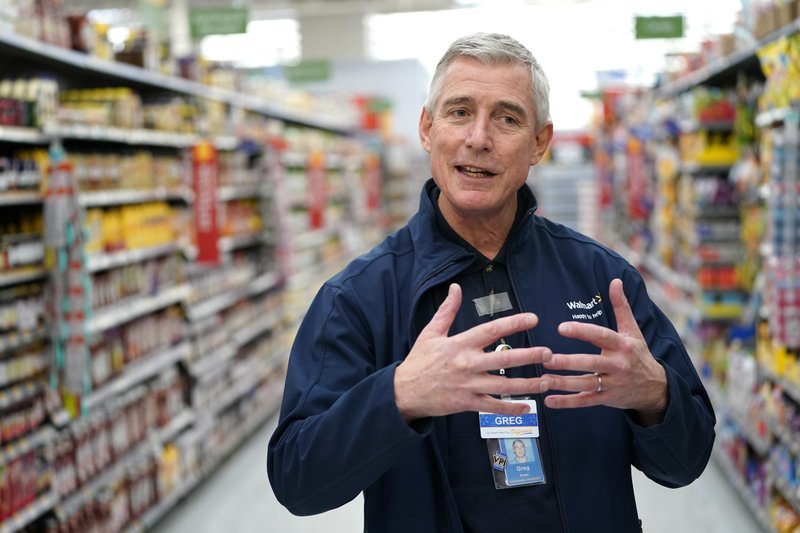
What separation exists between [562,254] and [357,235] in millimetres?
11240

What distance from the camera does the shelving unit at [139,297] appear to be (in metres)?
4.08

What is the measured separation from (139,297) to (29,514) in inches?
65.2

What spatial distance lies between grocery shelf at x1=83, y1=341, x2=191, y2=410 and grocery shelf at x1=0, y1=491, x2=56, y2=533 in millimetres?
439

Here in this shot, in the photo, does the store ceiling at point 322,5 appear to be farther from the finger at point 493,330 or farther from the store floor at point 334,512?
the finger at point 493,330

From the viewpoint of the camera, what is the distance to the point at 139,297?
529cm

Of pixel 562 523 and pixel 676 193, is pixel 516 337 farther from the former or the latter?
pixel 676 193

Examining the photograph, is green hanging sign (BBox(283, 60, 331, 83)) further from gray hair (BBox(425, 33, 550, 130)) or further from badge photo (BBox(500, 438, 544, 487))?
badge photo (BBox(500, 438, 544, 487))

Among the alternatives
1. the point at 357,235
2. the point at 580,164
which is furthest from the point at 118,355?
the point at 580,164

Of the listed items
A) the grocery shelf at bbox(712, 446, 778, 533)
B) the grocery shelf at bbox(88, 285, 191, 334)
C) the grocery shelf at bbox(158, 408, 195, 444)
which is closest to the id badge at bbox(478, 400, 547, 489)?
the grocery shelf at bbox(88, 285, 191, 334)

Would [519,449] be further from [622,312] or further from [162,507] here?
[162,507]

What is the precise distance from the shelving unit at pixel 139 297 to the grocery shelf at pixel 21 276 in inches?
0.6

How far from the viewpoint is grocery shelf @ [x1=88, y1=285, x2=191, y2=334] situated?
4.66 m

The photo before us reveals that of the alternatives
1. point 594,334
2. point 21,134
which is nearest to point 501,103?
point 594,334

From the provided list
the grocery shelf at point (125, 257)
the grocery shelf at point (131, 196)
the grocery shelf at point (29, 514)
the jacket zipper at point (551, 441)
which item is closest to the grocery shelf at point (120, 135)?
the grocery shelf at point (131, 196)
